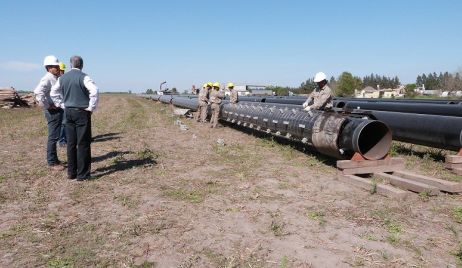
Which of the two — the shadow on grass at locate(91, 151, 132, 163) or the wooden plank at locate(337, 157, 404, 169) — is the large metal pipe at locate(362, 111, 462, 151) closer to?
the wooden plank at locate(337, 157, 404, 169)

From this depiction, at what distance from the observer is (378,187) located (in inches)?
250

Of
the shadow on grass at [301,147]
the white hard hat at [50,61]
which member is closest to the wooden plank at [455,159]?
the shadow on grass at [301,147]

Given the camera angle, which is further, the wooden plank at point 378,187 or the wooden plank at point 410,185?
the wooden plank at point 410,185

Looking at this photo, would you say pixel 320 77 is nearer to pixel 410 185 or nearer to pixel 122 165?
pixel 410 185

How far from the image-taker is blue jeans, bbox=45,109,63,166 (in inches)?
308

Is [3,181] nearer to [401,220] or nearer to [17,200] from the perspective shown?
[17,200]

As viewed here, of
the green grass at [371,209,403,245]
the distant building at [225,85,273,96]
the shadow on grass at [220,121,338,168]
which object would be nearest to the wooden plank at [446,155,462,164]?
the shadow on grass at [220,121,338,168]

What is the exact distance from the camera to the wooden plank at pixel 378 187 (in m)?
6.03

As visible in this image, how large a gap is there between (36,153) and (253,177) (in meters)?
5.69

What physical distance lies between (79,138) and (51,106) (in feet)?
6.16

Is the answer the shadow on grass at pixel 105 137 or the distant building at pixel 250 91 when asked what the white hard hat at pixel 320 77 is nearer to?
the shadow on grass at pixel 105 137

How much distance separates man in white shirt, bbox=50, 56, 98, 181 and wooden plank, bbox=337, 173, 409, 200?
4532 millimetres

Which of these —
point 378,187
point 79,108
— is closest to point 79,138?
point 79,108

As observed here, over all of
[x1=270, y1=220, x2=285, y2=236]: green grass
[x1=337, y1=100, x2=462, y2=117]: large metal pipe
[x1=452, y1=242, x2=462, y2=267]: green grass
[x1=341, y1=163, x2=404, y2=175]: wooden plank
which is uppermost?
[x1=337, y1=100, x2=462, y2=117]: large metal pipe
